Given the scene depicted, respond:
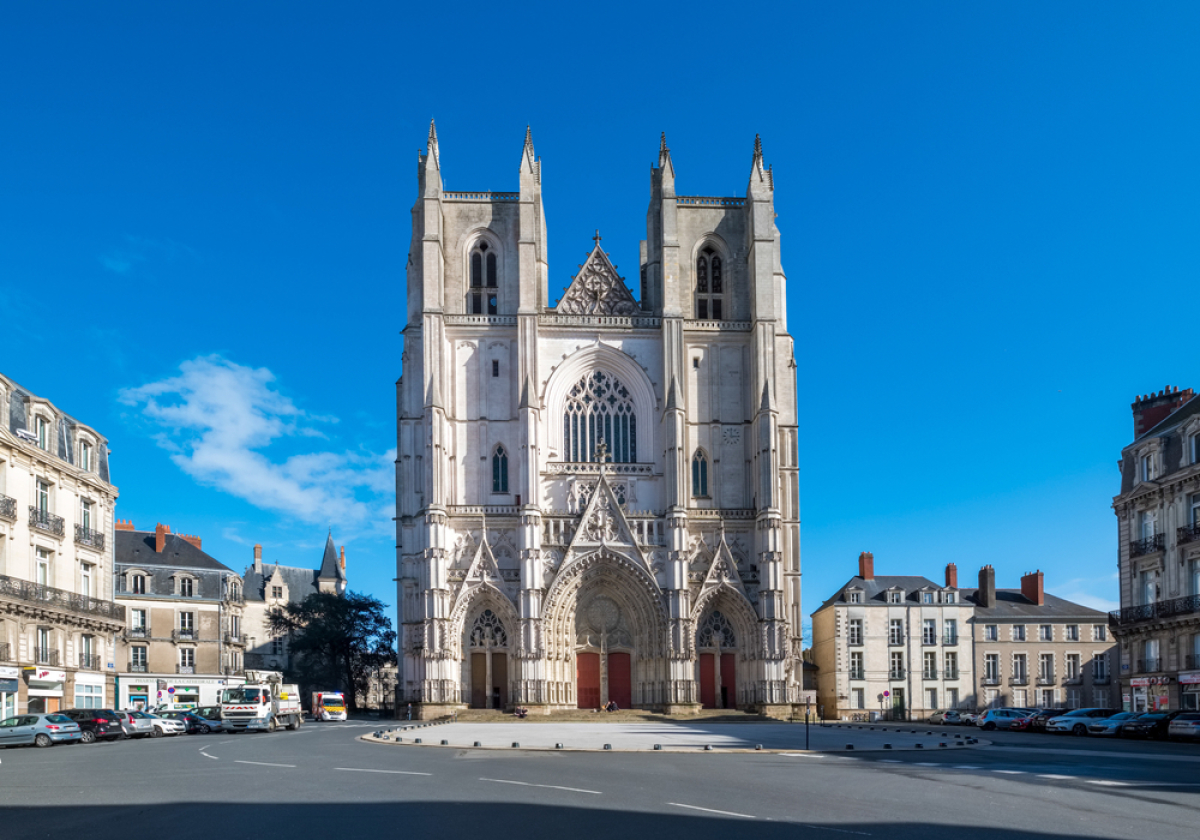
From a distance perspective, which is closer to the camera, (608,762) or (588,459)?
(608,762)

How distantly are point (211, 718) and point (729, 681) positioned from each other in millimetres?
22093

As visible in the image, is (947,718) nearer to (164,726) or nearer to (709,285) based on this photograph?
(709,285)

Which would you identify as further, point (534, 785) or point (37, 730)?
point (37, 730)

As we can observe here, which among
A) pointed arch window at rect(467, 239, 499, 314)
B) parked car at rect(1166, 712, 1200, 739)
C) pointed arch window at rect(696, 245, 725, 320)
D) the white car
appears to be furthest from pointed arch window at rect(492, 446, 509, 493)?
parked car at rect(1166, 712, 1200, 739)

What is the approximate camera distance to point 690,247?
53781 millimetres

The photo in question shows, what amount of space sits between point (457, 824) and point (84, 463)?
34485 mm

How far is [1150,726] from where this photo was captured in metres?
32.0

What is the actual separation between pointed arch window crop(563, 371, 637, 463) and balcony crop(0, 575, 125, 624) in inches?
770

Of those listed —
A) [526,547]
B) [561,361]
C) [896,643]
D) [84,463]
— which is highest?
[561,361]

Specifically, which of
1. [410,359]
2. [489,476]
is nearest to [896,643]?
[489,476]

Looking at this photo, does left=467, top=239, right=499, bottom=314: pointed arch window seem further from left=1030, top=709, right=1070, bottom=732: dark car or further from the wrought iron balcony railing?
the wrought iron balcony railing

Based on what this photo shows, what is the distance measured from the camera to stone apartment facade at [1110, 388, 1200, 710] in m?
36.8

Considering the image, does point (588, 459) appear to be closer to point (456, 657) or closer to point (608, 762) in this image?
point (456, 657)

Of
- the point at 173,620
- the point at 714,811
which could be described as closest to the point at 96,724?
the point at 714,811
